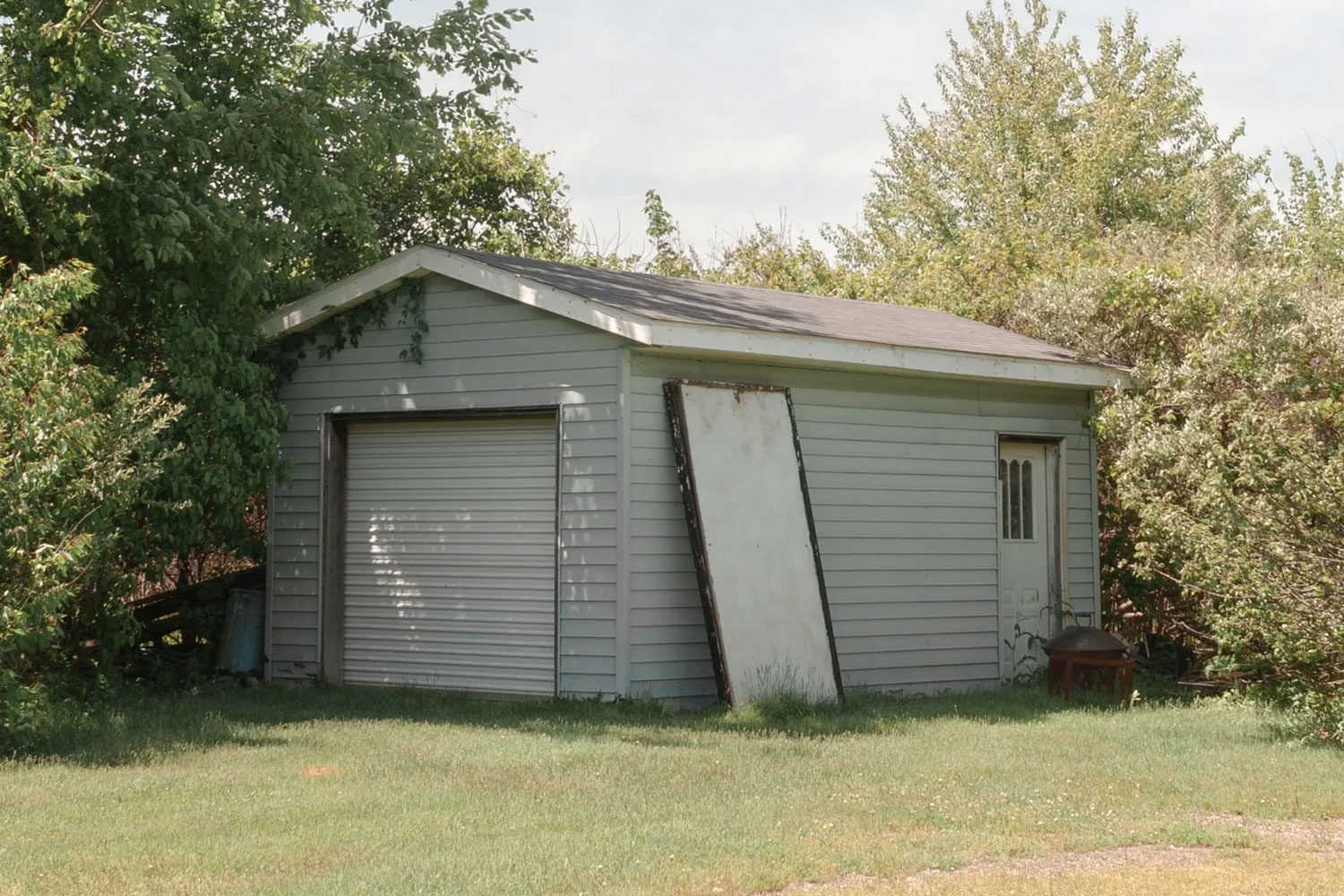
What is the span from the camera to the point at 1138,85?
1475 inches

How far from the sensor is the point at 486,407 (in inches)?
525

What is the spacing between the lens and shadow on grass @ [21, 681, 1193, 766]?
35.0 feet

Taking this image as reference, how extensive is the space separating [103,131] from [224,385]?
231 centimetres

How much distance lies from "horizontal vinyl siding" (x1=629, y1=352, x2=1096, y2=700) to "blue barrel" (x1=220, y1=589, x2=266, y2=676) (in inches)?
Result: 166

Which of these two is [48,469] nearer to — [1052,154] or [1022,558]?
[1022,558]

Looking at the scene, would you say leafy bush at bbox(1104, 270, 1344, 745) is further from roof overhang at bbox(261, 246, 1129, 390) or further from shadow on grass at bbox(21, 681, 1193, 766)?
shadow on grass at bbox(21, 681, 1193, 766)

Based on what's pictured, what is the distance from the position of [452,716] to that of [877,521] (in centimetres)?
421

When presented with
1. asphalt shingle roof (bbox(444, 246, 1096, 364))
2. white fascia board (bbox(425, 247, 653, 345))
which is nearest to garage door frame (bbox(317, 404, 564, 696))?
white fascia board (bbox(425, 247, 653, 345))

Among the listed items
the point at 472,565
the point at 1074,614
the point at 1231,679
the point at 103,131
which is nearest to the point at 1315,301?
the point at 1074,614

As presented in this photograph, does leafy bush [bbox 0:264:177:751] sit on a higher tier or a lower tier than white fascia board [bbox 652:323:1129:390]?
lower

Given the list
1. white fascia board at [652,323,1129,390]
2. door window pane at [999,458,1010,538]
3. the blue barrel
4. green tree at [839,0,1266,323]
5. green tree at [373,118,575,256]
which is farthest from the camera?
green tree at [839,0,1266,323]

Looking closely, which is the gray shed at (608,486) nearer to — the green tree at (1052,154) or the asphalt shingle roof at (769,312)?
the asphalt shingle roof at (769,312)

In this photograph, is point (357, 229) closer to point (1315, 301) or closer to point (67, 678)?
point (67, 678)

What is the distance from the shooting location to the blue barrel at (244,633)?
14.6m
